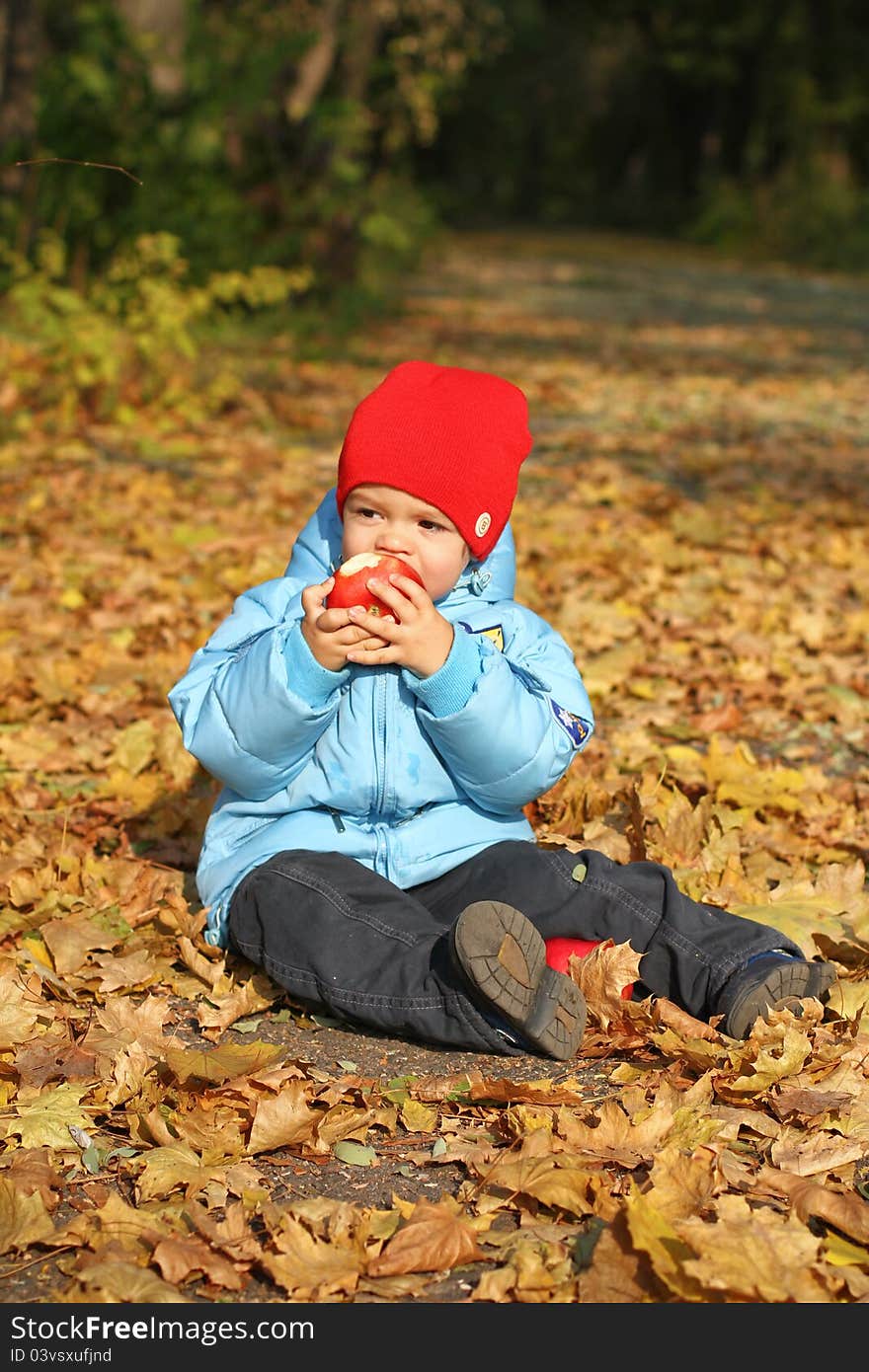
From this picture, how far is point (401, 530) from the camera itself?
298 cm

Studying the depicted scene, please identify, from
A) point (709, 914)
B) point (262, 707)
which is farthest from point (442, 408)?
point (709, 914)

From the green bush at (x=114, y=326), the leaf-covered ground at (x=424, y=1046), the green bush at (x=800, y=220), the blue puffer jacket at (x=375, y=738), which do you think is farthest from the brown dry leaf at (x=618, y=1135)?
the green bush at (x=800, y=220)

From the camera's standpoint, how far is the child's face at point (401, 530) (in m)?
2.97

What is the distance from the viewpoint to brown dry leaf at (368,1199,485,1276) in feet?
7.07

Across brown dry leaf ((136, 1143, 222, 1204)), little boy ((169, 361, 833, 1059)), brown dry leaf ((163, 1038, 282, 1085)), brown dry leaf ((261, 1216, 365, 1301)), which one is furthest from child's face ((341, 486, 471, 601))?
brown dry leaf ((261, 1216, 365, 1301))

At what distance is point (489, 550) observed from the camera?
10.4 feet

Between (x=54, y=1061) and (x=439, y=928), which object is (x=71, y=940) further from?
(x=439, y=928)

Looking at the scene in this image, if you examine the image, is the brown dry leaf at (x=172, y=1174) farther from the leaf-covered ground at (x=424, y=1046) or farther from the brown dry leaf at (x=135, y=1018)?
the brown dry leaf at (x=135, y=1018)

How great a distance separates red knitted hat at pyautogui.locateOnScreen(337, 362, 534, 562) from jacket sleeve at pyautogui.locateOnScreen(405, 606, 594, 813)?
0.26 m

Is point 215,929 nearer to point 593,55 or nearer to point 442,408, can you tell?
point 442,408

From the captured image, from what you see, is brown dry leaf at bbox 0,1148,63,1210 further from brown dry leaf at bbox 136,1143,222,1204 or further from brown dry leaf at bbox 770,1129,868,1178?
brown dry leaf at bbox 770,1129,868,1178

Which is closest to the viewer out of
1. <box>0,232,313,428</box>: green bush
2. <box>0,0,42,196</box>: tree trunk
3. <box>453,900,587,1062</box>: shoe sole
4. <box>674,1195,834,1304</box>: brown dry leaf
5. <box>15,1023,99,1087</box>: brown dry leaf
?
<box>674,1195,834,1304</box>: brown dry leaf

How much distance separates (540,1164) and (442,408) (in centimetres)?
149

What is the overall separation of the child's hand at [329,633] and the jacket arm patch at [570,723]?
16.2 inches
